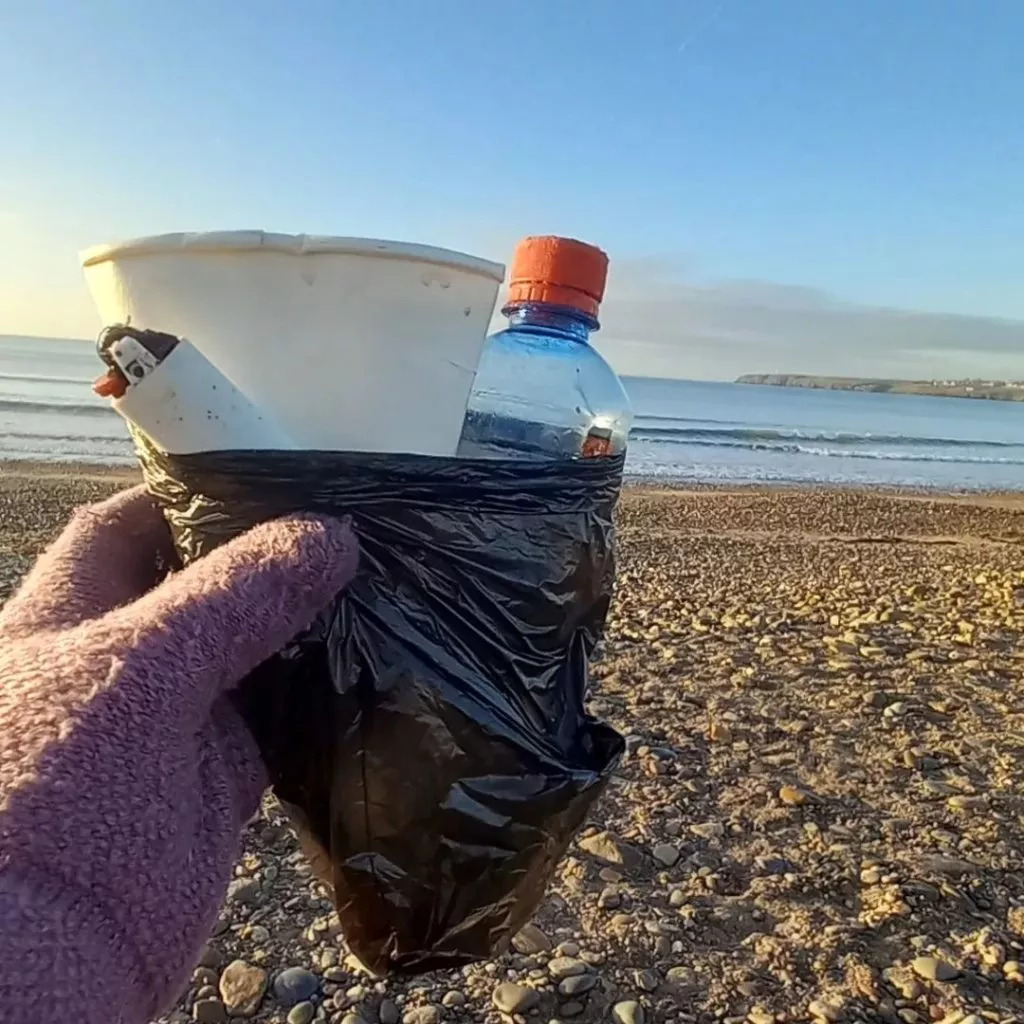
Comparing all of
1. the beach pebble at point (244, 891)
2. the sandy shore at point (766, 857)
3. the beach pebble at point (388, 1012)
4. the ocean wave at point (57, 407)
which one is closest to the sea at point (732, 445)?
the ocean wave at point (57, 407)

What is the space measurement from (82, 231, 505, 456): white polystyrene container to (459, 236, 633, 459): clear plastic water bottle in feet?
0.52

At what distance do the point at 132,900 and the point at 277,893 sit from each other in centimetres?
195

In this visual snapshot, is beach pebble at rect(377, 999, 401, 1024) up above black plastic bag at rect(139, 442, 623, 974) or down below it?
below

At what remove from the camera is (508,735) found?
108 cm

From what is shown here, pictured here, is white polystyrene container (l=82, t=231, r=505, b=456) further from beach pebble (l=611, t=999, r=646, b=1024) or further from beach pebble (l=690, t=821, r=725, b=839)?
beach pebble (l=690, t=821, r=725, b=839)

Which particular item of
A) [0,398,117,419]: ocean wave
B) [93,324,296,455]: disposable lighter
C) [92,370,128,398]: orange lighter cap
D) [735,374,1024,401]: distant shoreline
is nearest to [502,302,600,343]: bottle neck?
[93,324,296,455]: disposable lighter

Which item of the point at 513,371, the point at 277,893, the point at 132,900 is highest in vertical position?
the point at 513,371

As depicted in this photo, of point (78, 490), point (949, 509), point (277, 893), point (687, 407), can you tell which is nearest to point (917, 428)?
point (687, 407)

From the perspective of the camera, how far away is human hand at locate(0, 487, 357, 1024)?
0.73 metres

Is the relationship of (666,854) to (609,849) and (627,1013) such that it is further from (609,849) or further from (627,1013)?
(627,1013)

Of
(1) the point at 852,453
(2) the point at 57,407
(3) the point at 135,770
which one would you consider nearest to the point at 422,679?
(3) the point at 135,770

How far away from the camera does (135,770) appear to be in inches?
31.6

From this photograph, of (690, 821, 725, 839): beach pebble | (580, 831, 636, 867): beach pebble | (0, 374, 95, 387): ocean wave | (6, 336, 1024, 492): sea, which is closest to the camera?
(580, 831, 636, 867): beach pebble

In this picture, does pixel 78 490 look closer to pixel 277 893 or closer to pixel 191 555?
pixel 277 893
